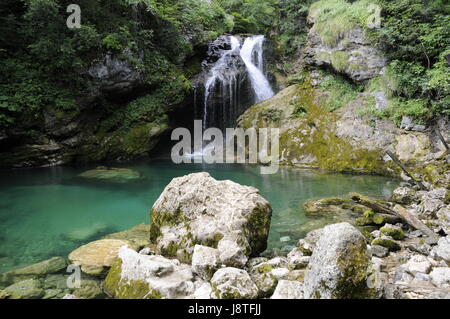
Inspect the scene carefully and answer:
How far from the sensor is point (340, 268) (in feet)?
8.62

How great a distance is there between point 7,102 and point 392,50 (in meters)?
15.1

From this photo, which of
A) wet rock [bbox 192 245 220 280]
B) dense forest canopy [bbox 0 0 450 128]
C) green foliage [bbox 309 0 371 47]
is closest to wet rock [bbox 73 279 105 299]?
wet rock [bbox 192 245 220 280]

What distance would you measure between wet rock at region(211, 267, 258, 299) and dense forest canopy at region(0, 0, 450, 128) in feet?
32.3

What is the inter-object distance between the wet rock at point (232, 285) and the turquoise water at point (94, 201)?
1945mm

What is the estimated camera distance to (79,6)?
40.1 feet

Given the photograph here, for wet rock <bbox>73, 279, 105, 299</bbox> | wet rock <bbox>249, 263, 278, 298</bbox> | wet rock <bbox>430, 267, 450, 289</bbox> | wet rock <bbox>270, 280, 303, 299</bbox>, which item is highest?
wet rock <bbox>430, 267, 450, 289</bbox>

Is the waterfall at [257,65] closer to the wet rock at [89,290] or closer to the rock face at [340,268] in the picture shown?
the wet rock at [89,290]

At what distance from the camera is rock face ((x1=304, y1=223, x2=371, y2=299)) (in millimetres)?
2611

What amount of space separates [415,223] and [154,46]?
47.0 feet

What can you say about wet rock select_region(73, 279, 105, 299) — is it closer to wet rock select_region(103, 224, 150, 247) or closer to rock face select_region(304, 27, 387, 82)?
wet rock select_region(103, 224, 150, 247)

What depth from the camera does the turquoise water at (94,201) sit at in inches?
211

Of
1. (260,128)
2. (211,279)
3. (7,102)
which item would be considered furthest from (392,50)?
(7,102)

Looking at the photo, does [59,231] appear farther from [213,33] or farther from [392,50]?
[213,33]

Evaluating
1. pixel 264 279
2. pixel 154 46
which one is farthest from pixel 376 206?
pixel 154 46
